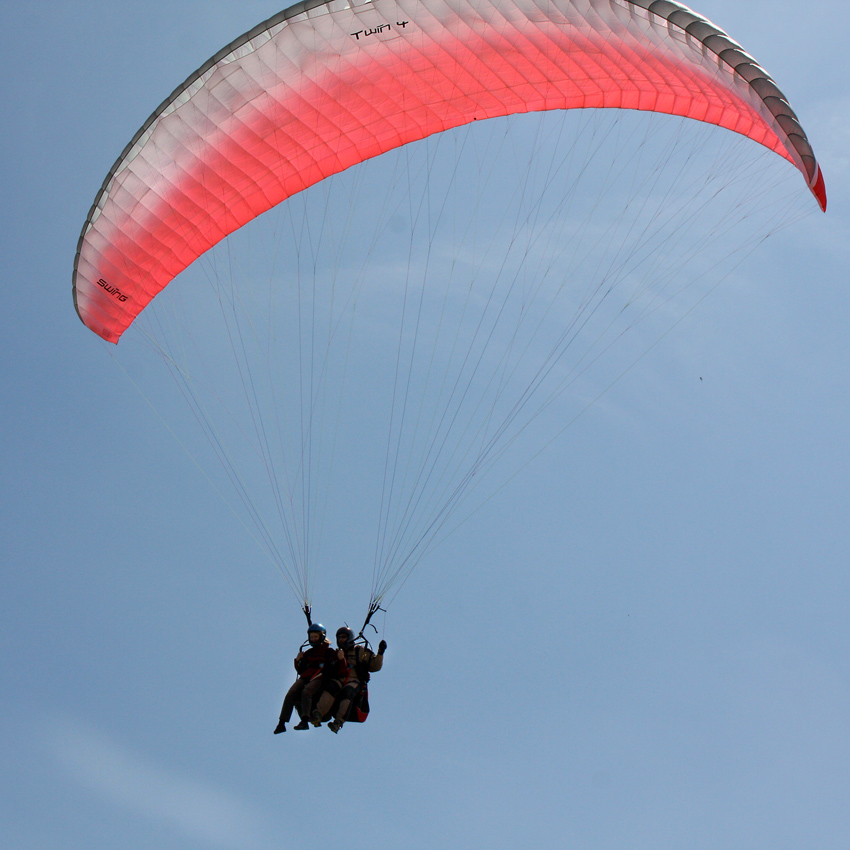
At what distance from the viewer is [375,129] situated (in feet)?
40.1

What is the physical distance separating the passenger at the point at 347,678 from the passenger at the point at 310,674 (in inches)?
3.2

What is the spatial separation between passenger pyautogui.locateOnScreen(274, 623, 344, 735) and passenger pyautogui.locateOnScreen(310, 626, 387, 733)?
82mm

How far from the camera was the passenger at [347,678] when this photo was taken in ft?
36.0

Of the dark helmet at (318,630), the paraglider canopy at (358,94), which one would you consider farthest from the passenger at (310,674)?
the paraglider canopy at (358,94)

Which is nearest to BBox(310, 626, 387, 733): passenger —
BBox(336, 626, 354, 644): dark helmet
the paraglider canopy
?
BBox(336, 626, 354, 644): dark helmet

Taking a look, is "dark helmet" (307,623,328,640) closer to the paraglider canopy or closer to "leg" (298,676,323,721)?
"leg" (298,676,323,721)

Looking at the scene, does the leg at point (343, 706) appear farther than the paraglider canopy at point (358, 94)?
Yes

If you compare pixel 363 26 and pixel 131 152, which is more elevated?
pixel 363 26

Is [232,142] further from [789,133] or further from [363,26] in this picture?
[789,133]

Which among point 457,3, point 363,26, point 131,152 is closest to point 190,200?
point 131,152

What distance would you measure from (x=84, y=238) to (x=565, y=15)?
7017mm

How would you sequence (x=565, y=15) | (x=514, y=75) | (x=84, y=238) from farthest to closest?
(x=84, y=238) < (x=514, y=75) < (x=565, y=15)

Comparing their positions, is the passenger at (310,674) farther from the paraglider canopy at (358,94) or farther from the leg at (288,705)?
the paraglider canopy at (358,94)

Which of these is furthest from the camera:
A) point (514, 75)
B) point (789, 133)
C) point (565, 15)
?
point (514, 75)
